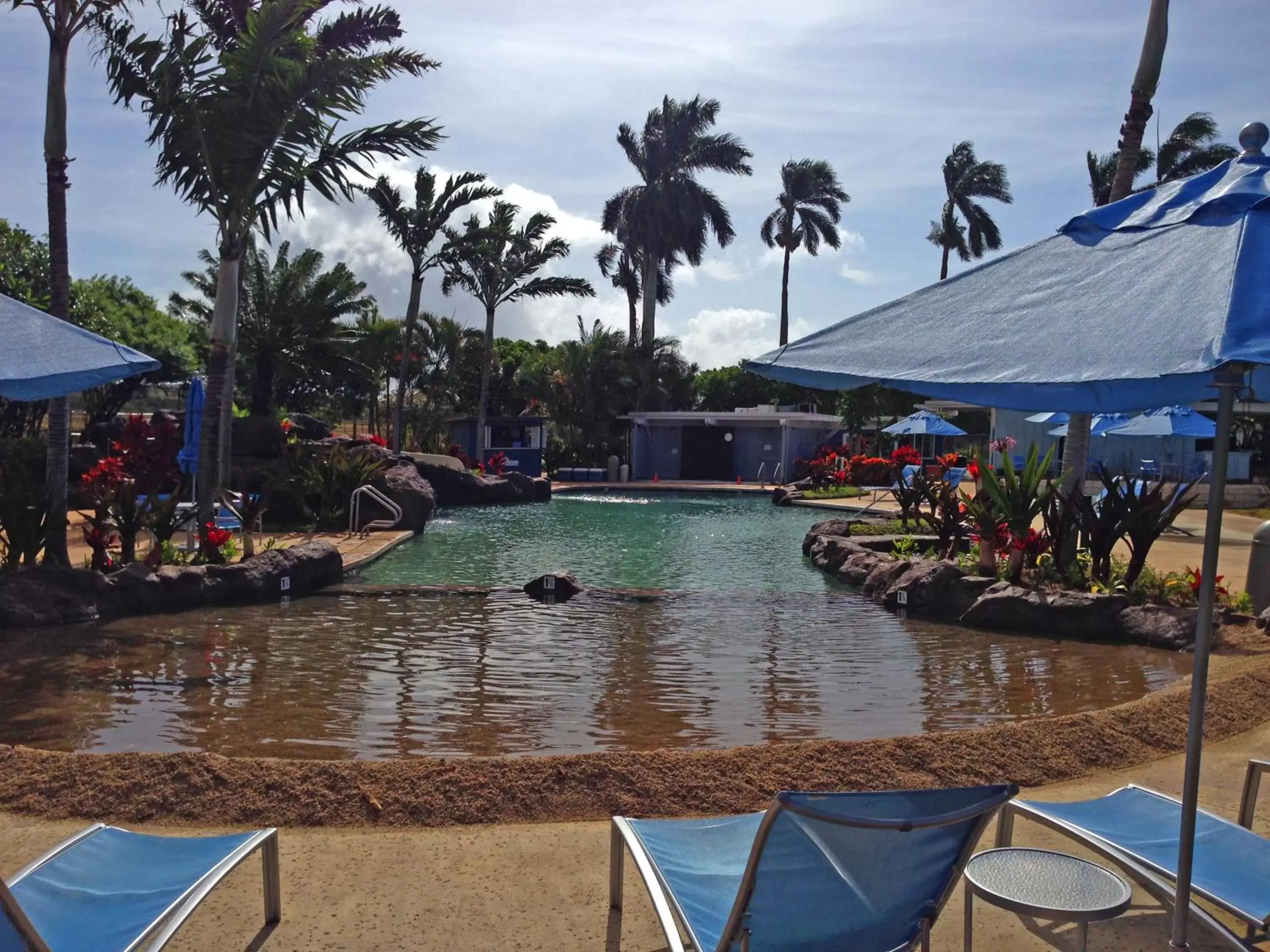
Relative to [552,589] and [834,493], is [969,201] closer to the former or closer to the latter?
[834,493]

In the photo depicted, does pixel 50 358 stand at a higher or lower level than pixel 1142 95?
lower

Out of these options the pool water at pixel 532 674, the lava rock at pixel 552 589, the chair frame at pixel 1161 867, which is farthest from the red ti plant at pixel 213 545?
the chair frame at pixel 1161 867

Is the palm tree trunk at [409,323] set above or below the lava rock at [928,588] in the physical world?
above

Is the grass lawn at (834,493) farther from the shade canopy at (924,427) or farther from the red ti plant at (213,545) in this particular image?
the red ti plant at (213,545)

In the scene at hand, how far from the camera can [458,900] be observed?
11.4ft

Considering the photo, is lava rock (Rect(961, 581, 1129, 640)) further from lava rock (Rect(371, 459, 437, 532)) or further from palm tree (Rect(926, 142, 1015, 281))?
palm tree (Rect(926, 142, 1015, 281))

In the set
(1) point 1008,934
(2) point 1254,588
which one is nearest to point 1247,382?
(1) point 1008,934

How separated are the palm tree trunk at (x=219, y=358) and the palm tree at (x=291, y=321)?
60.4 ft

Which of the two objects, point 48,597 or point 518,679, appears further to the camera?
point 48,597

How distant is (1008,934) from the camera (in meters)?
3.35

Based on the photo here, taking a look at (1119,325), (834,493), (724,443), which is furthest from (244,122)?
(724,443)

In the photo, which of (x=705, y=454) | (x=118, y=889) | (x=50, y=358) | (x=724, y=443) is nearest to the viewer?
(x=118, y=889)

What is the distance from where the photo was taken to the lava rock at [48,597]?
27.3ft

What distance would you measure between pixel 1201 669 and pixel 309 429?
72.6ft
